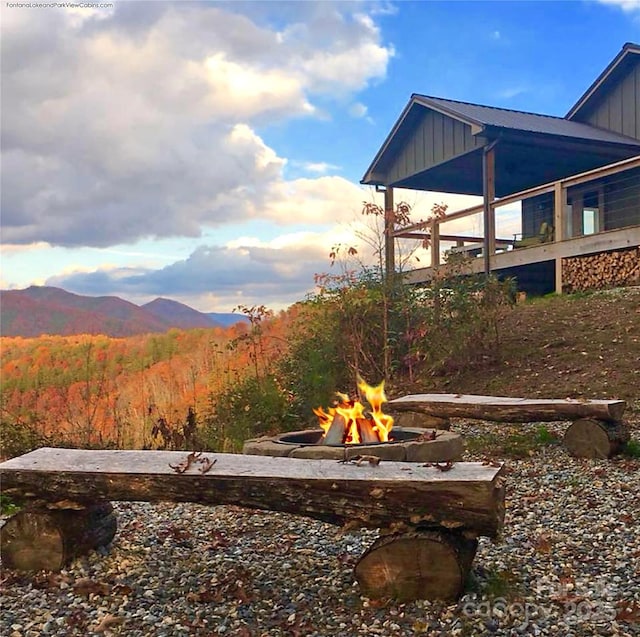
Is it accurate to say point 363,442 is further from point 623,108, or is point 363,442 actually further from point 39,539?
point 623,108

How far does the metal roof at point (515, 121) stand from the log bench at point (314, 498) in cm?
1022

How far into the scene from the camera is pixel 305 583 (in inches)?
126

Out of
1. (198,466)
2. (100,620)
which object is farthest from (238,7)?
(100,620)

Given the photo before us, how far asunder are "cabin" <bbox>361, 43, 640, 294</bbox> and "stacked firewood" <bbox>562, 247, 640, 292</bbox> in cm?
2

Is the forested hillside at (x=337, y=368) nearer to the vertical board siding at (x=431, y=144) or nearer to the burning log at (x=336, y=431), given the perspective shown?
the burning log at (x=336, y=431)

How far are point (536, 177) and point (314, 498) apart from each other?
1465cm

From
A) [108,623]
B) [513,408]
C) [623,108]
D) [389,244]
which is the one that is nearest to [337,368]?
[389,244]

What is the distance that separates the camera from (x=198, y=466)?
323 cm

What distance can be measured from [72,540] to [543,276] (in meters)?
11.4

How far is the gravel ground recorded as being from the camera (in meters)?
2.79

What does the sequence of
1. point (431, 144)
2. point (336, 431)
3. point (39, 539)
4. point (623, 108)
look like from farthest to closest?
1. point (431, 144)
2. point (623, 108)
3. point (336, 431)
4. point (39, 539)

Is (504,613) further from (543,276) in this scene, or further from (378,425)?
(543,276)

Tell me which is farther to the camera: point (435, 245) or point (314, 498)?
point (435, 245)

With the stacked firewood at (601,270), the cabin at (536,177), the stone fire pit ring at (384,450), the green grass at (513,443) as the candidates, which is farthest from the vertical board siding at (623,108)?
the stone fire pit ring at (384,450)
